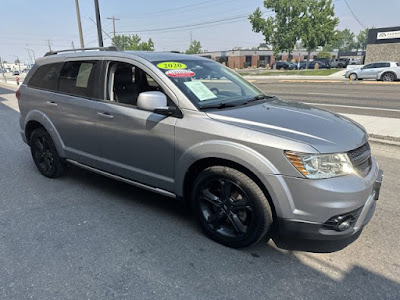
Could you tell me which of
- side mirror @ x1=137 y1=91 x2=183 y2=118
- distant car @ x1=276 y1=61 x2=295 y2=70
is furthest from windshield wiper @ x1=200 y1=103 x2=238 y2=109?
distant car @ x1=276 y1=61 x2=295 y2=70

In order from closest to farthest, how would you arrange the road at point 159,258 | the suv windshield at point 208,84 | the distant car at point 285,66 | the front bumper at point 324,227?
the road at point 159,258, the front bumper at point 324,227, the suv windshield at point 208,84, the distant car at point 285,66

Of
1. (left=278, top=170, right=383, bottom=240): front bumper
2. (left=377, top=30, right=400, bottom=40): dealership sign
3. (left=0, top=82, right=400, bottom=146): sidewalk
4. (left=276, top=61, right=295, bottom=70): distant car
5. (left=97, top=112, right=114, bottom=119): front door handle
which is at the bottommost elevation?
(left=276, top=61, right=295, bottom=70): distant car

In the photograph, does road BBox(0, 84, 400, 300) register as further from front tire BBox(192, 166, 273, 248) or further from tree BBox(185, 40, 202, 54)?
tree BBox(185, 40, 202, 54)

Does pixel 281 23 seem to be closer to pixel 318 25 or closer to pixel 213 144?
pixel 318 25

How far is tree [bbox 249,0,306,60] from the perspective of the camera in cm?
4750

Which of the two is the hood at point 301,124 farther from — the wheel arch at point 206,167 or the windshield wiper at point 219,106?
the wheel arch at point 206,167

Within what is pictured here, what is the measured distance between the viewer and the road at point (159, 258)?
2.46 m

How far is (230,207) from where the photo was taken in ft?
9.59

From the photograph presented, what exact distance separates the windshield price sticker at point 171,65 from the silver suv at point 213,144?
0.07 feet

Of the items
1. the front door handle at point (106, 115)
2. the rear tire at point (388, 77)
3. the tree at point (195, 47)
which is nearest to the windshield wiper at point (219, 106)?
the front door handle at point (106, 115)

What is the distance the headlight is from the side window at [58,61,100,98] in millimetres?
2476

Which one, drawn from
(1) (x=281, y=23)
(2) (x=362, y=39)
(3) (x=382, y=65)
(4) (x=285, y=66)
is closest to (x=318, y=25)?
(1) (x=281, y=23)

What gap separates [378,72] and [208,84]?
80.4ft

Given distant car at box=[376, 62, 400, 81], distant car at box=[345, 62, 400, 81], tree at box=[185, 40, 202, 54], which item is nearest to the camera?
distant car at box=[376, 62, 400, 81]
